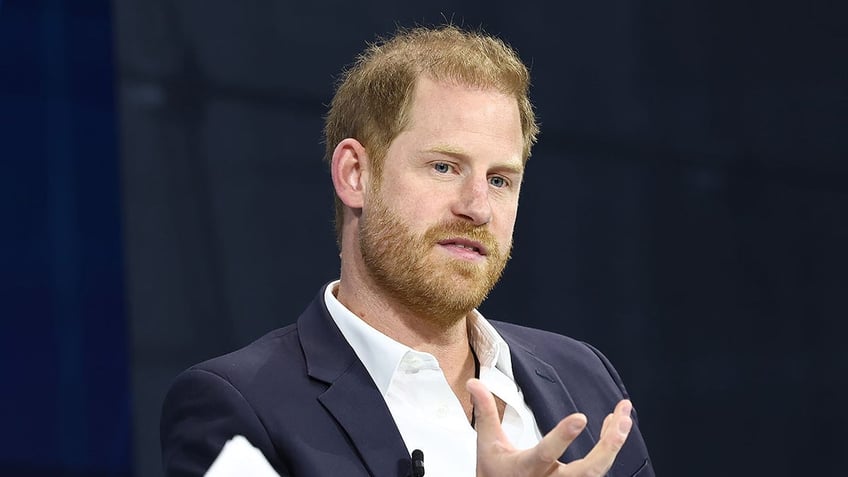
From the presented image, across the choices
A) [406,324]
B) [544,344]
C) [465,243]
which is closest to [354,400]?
[406,324]

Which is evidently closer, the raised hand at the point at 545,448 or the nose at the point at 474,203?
the raised hand at the point at 545,448

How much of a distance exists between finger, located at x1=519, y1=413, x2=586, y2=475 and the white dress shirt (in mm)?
353

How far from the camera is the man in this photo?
6.13ft

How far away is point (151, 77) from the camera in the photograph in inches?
115

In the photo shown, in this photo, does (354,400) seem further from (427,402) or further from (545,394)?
(545,394)

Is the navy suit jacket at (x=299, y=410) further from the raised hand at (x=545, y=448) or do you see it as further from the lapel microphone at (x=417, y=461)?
the raised hand at (x=545, y=448)

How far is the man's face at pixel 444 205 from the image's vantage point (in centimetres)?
197

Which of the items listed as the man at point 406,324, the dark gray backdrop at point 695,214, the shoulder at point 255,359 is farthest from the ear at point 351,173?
the dark gray backdrop at point 695,214

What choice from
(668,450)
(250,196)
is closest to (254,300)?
(250,196)

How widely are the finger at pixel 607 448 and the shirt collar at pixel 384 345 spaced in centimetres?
48

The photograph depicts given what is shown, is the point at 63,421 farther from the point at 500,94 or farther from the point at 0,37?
the point at 500,94

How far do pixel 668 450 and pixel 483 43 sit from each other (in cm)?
184

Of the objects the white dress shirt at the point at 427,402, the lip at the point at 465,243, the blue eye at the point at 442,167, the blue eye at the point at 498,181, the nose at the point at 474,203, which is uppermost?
the blue eye at the point at 442,167

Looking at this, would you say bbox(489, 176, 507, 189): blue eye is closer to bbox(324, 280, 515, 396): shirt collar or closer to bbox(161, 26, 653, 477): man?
bbox(161, 26, 653, 477): man
